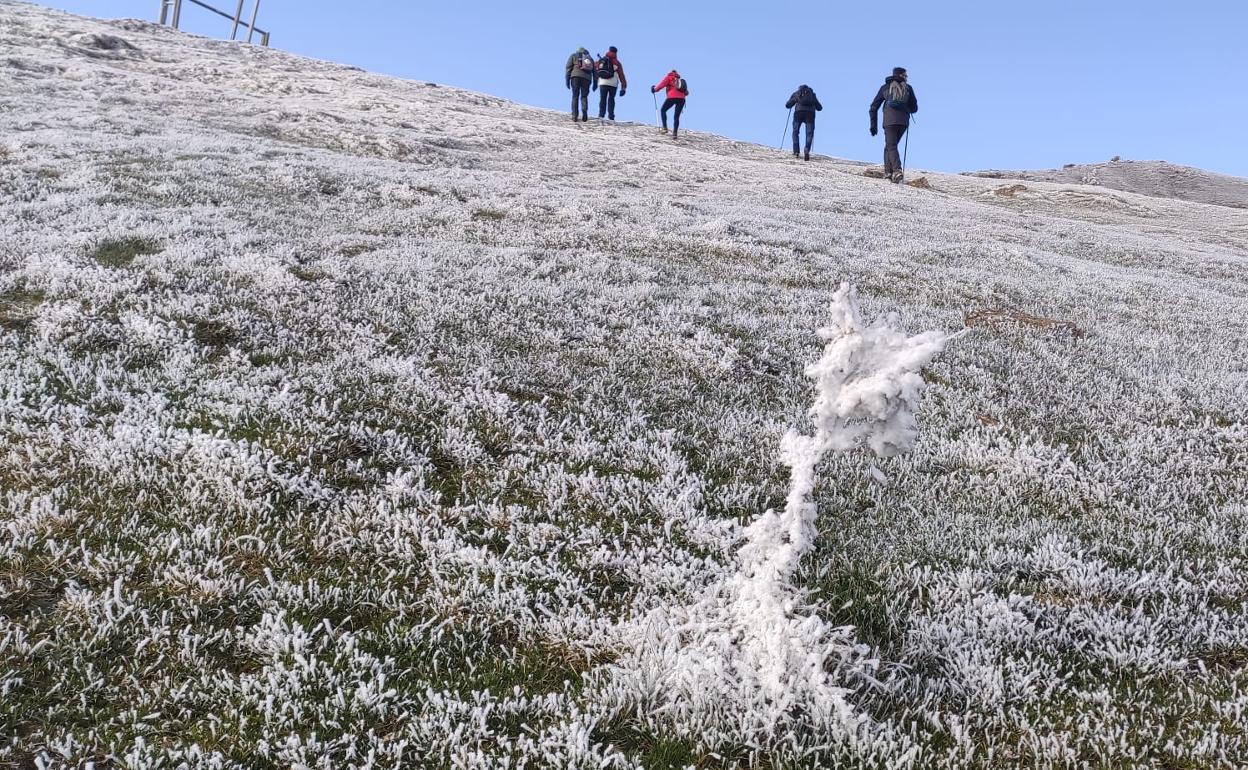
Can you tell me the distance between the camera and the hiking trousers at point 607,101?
51.8m

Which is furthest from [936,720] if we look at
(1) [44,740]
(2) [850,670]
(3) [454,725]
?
(1) [44,740]

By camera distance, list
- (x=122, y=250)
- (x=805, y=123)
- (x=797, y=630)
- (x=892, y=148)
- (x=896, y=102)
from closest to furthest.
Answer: (x=797, y=630), (x=122, y=250), (x=896, y=102), (x=892, y=148), (x=805, y=123)

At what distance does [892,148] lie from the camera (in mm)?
40781

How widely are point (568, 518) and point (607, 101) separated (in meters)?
54.7

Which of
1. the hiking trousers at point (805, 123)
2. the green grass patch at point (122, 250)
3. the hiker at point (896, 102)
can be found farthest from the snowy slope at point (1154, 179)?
the green grass patch at point (122, 250)

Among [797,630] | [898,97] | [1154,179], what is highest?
[1154,179]

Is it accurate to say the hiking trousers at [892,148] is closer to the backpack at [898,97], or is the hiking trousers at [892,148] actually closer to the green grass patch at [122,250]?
the backpack at [898,97]

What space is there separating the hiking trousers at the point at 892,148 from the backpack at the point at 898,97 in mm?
1306

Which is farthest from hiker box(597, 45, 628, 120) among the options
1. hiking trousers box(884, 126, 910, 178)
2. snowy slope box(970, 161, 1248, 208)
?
snowy slope box(970, 161, 1248, 208)

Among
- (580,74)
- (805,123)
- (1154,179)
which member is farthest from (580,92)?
(1154,179)

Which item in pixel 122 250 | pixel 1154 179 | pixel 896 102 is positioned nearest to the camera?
pixel 122 250

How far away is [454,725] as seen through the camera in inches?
144

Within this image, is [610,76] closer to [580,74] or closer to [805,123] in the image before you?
[580,74]

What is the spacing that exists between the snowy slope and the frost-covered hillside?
2661 inches
